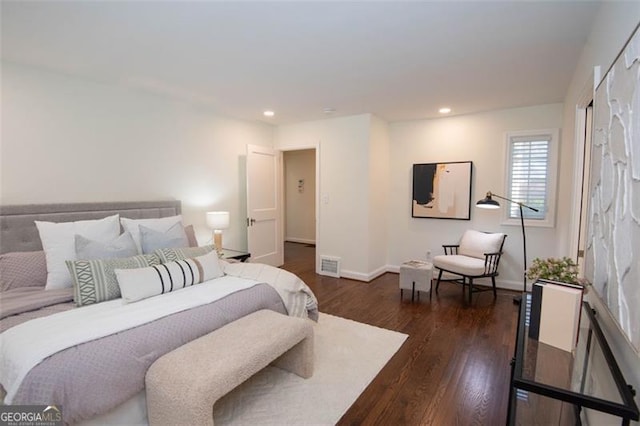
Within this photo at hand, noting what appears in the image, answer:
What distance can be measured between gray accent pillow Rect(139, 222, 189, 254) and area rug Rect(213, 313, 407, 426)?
1.53 metres

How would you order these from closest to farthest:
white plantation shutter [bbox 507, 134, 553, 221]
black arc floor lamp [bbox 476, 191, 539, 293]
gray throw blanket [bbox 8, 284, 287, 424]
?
gray throw blanket [bbox 8, 284, 287, 424], black arc floor lamp [bbox 476, 191, 539, 293], white plantation shutter [bbox 507, 134, 553, 221]

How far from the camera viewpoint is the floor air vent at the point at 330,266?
492cm

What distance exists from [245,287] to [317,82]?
7.23ft

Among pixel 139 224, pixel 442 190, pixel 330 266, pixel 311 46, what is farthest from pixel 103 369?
pixel 442 190

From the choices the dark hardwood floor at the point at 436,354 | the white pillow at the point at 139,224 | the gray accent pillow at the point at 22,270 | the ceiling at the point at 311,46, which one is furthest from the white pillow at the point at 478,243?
the gray accent pillow at the point at 22,270

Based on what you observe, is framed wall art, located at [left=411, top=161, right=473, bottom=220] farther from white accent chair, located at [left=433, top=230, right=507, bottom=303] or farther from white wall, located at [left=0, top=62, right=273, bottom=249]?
white wall, located at [left=0, top=62, right=273, bottom=249]

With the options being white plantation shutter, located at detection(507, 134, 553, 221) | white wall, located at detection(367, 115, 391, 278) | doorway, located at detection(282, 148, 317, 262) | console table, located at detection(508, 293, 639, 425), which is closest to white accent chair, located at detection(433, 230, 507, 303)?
white plantation shutter, located at detection(507, 134, 553, 221)

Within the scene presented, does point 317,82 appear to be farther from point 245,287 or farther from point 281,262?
point 281,262

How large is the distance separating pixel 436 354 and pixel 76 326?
2615 mm

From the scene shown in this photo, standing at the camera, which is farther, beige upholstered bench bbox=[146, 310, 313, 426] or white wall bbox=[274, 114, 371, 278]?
white wall bbox=[274, 114, 371, 278]

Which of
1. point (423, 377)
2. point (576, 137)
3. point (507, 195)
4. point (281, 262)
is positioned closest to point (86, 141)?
point (281, 262)

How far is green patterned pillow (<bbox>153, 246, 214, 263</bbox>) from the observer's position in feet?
8.87

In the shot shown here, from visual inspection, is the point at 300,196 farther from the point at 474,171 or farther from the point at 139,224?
the point at 139,224

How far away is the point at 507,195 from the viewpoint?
427 centimetres
